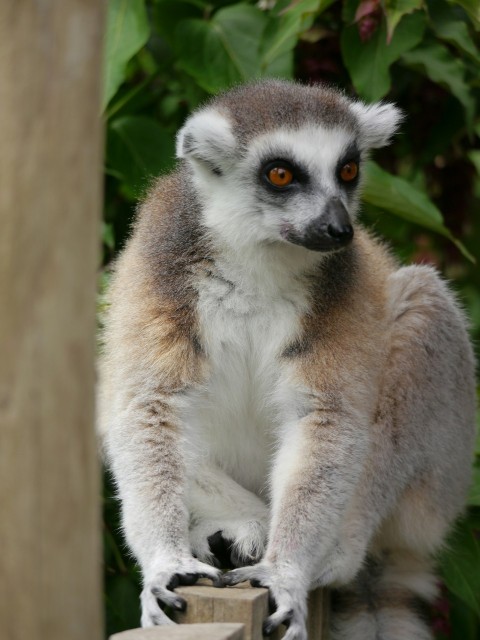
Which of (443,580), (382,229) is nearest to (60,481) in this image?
(443,580)

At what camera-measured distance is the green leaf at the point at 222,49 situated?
511 cm

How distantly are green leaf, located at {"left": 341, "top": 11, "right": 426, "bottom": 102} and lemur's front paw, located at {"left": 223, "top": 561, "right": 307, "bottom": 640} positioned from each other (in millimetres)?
2426

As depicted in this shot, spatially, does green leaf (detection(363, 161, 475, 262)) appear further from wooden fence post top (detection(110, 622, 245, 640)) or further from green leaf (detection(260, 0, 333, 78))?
wooden fence post top (detection(110, 622, 245, 640))

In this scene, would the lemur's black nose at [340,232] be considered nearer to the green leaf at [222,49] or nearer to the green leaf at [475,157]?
the green leaf at [222,49]

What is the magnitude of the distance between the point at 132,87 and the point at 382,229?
168 cm

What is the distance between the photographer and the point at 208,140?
152 inches

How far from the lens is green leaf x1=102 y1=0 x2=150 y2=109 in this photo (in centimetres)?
460

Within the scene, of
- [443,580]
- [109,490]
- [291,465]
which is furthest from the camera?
[109,490]

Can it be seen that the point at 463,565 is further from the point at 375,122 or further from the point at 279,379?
the point at 375,122

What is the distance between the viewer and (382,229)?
5.58 metres

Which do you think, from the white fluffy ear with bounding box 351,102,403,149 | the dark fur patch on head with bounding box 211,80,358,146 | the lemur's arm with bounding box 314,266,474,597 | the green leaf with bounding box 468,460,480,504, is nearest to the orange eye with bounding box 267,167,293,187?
the dark fur patch on head with bounding box 211,80,358,146

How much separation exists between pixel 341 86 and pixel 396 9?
3.24 ft

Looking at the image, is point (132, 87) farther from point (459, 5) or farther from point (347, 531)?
point (347, 531)

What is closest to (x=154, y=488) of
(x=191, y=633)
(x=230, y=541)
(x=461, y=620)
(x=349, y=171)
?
(x=230, y=541)
